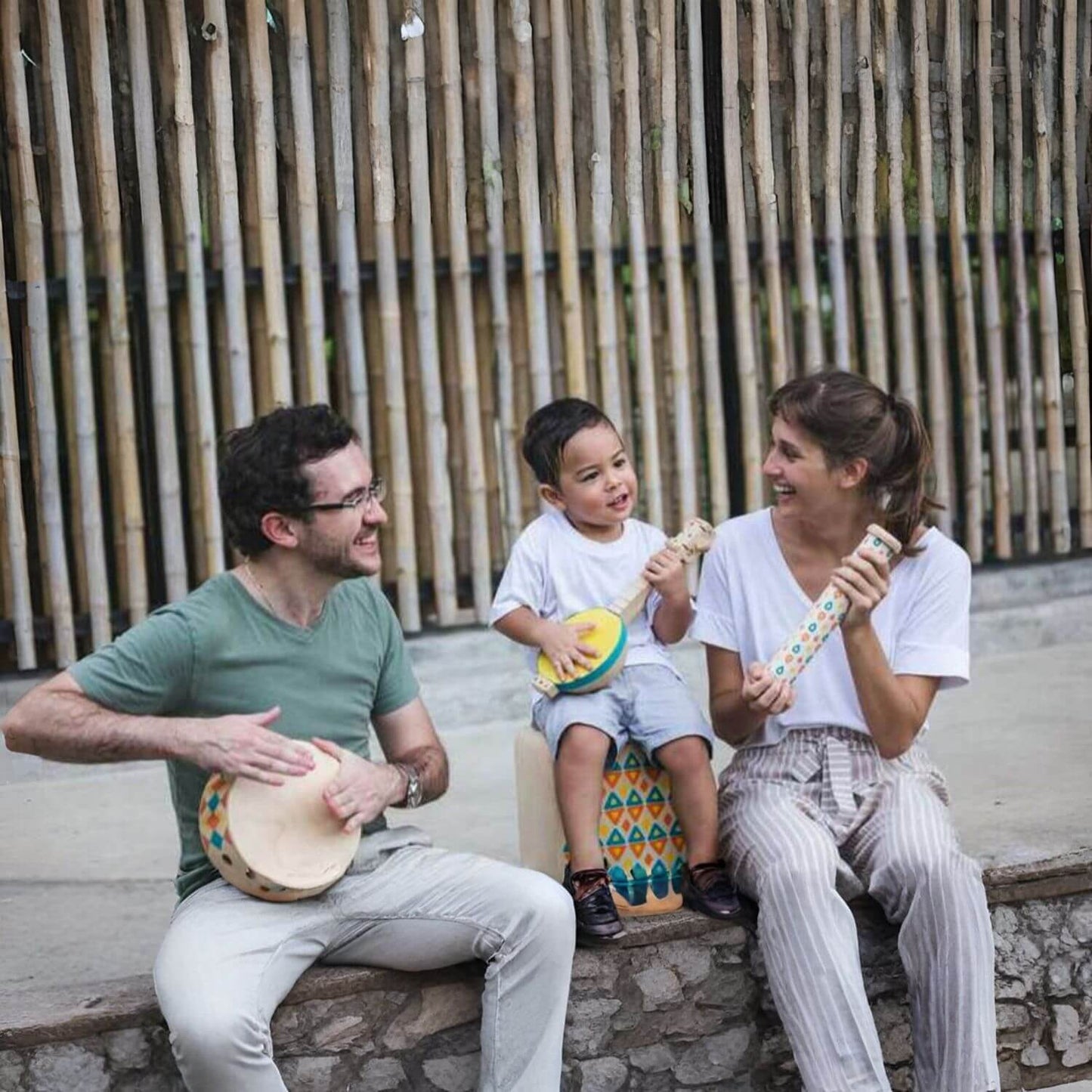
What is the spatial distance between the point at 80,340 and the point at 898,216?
2852mm

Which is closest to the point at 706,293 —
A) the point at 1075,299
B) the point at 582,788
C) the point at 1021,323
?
the point at 1021,323

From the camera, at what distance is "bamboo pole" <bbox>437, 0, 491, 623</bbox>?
20.3 ft

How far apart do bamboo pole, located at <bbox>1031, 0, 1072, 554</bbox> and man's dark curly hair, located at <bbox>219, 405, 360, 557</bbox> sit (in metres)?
3.99

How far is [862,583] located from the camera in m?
3.70

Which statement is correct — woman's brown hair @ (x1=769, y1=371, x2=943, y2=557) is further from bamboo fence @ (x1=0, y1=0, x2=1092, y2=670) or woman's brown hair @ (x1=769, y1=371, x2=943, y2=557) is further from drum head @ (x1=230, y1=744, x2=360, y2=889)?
bamboo fence @ (x1=0, y1=0, x2=1092, y2=670)

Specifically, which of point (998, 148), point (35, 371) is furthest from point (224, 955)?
point (998, 148)

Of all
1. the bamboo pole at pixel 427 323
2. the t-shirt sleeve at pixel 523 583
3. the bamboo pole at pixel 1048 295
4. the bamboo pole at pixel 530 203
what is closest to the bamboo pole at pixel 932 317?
the bamboo pole at pixel 1048 295

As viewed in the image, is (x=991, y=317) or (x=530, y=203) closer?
(x=530, y=203)

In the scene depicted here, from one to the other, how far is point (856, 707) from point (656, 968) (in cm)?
67

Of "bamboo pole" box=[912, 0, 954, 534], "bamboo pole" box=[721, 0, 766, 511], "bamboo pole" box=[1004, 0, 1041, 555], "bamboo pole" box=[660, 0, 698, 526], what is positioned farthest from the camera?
"bamboo pole" box=[1004, 0, 1041, 555]

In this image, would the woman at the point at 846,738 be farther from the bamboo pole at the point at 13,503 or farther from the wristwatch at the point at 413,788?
the bamboo pole at the point at 13,503

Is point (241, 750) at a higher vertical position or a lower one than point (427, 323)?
lower

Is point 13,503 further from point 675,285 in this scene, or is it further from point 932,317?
point 932,317

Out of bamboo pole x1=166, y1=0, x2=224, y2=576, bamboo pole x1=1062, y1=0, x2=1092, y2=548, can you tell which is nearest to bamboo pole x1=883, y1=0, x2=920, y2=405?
bamboo pole x1=1062, y1=0, x2=1092, y2=548
